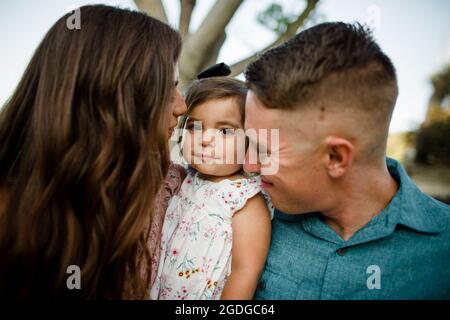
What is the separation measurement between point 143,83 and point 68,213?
62cm

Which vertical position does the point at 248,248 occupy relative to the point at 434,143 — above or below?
above

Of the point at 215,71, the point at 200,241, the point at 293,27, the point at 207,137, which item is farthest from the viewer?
the point at 293,27

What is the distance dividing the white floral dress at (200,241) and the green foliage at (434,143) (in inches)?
436

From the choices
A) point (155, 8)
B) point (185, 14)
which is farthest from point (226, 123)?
point (185, 14)

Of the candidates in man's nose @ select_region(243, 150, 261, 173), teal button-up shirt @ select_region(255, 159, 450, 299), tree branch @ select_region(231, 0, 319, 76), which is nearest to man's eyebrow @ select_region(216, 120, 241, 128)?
man's nose @ select_region(243, 150, 261, 173)

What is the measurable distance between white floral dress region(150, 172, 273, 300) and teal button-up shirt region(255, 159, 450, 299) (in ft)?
0.85

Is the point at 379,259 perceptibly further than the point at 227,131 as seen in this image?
No

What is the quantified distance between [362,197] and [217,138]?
819mm

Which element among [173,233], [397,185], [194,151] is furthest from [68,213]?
[397,185]

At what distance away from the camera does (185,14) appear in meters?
3.09

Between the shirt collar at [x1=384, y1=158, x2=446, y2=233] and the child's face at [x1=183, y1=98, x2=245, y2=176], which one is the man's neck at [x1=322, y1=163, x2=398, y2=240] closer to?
the shirt collar at [x1=384, y1=158, x2=446, y2=233]

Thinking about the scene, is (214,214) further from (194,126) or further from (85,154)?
(85,154)

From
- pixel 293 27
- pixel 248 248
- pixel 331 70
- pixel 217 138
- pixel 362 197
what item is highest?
pixel 293 27
